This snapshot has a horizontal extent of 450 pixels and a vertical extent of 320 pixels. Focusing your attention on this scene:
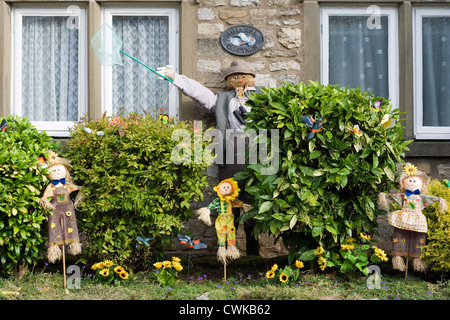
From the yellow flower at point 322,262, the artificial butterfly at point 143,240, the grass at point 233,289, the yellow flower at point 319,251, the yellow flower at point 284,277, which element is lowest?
the grass at point 233,289

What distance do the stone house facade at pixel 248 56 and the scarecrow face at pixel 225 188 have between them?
1064 millimetres

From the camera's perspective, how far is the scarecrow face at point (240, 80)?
6.14 meters

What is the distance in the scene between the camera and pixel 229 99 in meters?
6.12

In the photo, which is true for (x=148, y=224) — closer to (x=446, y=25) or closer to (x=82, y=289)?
(x=82, y=289)

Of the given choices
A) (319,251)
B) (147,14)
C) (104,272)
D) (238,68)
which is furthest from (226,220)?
(147,14)

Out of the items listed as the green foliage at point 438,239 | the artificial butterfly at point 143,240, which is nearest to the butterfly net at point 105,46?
the artificial butterfly at point 143,240

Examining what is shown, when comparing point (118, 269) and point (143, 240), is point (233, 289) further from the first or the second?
point (118, 269)

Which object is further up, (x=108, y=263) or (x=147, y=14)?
(x=147, y=14)

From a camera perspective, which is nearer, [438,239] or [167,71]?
[438,239]

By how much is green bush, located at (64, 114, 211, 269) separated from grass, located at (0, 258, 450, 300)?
1.34 ft

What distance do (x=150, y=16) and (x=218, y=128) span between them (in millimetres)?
1738

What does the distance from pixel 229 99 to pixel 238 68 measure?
357mm

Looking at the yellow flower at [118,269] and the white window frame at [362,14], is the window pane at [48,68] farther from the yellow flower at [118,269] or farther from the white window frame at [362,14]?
the white window frame at [362,14]

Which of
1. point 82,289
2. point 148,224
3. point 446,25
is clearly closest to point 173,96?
point 148,224
